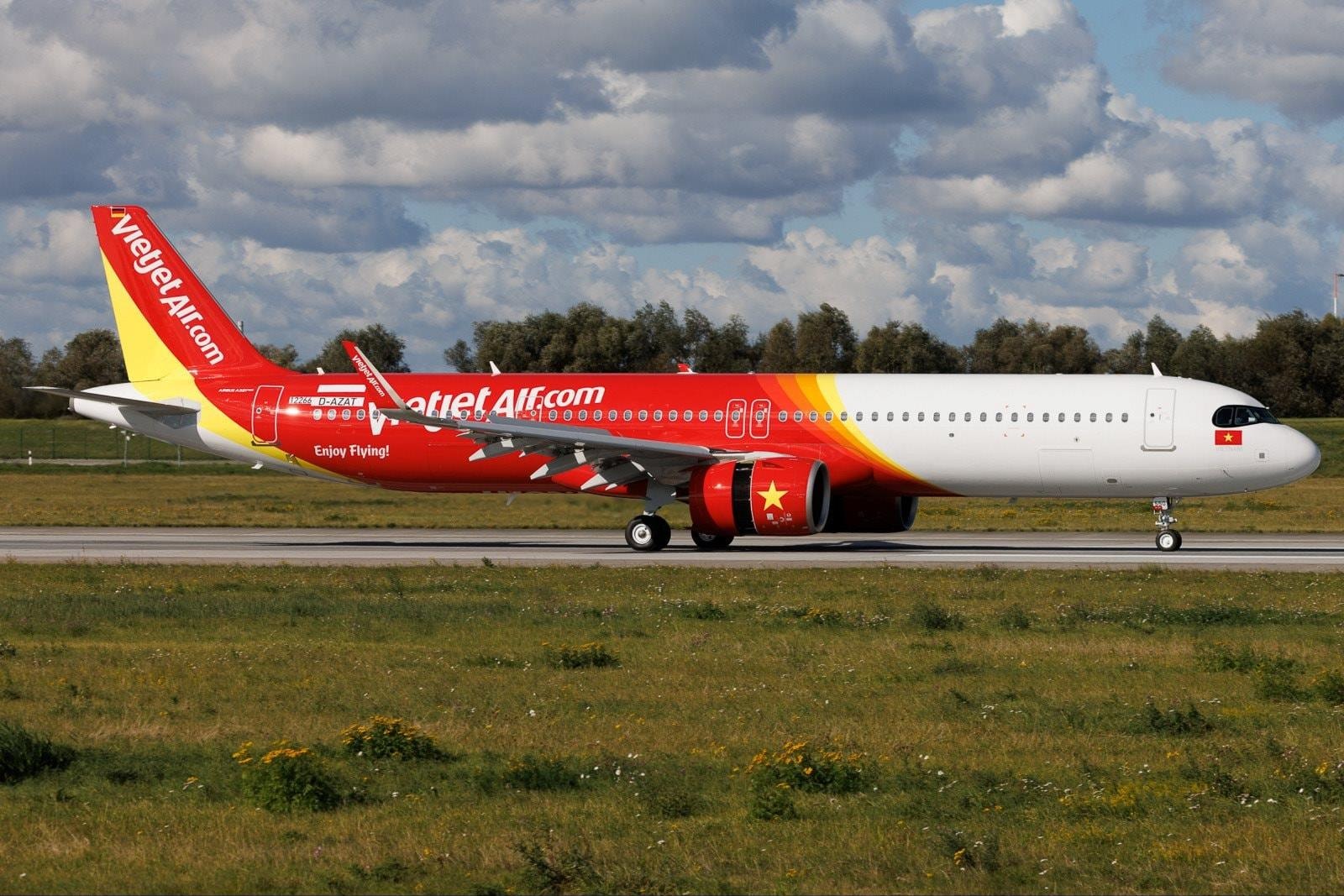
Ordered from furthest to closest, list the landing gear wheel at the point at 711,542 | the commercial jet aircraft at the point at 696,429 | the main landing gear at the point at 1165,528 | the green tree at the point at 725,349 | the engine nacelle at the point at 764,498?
the green tree at the point at 725,349 < the landing gear wheel at the point at 711,542 < the main landing gear at the point at 1165,528 < the commercial jet aircraft at the point at 696,429 < the engine nacelle at the point at 764,498

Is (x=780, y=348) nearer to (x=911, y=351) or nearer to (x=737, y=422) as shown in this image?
(x=911, y=351)

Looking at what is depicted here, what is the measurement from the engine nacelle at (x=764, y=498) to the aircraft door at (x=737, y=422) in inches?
58.4

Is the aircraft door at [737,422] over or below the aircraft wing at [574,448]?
over

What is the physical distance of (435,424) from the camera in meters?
33.4

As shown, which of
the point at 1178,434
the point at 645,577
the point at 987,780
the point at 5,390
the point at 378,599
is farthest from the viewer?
the point at 5,390

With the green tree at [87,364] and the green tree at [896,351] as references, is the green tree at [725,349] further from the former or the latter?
the green tree at [87,364]

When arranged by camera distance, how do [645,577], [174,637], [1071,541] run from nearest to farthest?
[174,637]
[645,577]
[1071,541]

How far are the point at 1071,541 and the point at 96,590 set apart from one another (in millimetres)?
22461

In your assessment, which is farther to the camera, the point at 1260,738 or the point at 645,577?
the point at 645,577

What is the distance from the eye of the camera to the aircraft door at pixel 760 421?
35.1 meters

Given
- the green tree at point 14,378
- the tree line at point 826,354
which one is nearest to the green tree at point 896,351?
the tree line at point 826,354

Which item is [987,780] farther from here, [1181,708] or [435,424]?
[435,424]

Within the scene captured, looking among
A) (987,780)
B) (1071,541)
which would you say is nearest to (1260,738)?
(987,780)

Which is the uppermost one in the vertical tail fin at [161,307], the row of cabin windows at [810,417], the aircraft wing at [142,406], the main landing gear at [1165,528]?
the vertical tail fin at [161,307]
